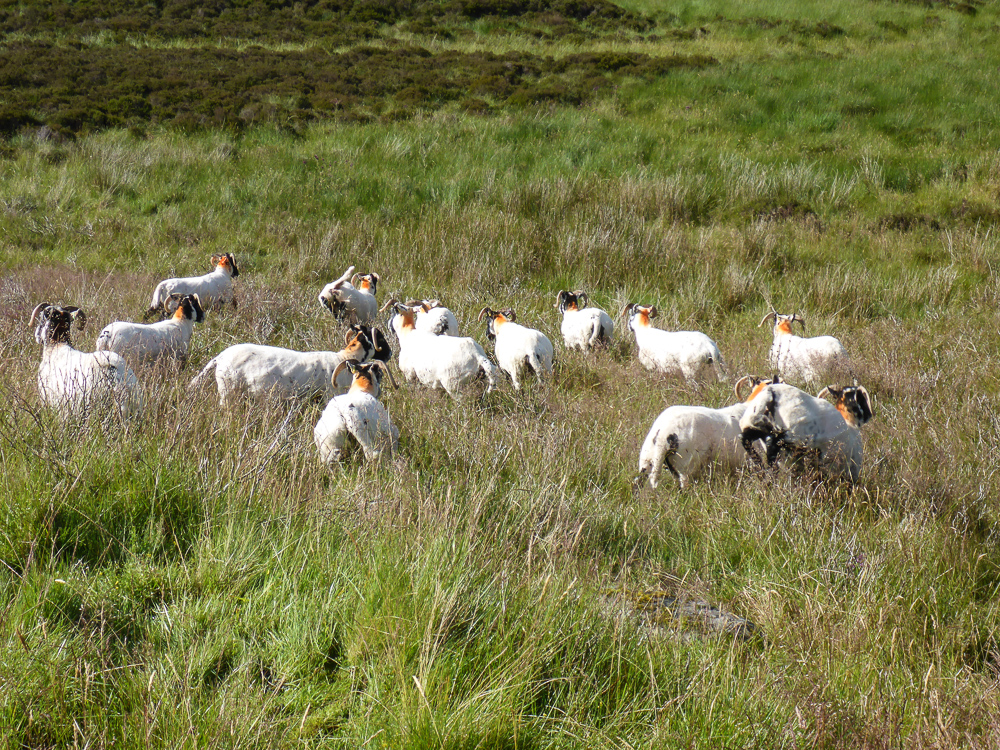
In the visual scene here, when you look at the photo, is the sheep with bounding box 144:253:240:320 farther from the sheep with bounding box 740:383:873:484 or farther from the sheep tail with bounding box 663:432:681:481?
the sheep with bounding box 740:383:873:484

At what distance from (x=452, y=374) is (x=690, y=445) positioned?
2.26m

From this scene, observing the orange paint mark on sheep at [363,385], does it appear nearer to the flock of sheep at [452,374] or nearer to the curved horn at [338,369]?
the flock of sheep at [452,374]

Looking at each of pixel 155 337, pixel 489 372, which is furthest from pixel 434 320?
pixel 155 337

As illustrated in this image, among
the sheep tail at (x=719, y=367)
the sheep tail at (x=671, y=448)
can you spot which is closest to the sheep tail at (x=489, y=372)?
the sheep tail at (x=671, y=448)

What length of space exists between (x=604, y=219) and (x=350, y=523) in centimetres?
902

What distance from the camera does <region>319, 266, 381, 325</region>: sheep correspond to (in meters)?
8.25

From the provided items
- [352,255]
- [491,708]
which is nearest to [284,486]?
[491,708]

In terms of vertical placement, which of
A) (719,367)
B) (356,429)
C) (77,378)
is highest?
(77,378)

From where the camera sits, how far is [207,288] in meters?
8.45

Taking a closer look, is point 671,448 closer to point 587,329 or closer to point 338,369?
point 338,369

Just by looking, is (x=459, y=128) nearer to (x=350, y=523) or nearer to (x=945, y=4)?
(x=350, y=523)

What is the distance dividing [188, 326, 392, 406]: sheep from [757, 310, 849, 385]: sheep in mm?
3591

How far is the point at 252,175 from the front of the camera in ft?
44.9

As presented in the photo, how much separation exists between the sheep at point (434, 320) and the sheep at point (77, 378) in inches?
123
